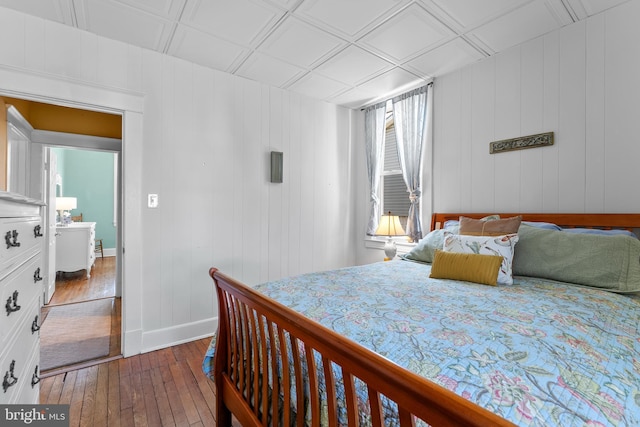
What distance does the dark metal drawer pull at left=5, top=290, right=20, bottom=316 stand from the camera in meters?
1.01

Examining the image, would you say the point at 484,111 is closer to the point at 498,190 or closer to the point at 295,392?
the point at 498,190

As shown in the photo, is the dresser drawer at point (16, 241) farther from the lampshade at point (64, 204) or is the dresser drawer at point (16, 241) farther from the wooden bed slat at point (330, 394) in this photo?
the lampshade at point (64, 204)

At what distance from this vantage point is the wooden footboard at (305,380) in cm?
54

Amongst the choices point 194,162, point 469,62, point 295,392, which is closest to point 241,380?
point 295,392

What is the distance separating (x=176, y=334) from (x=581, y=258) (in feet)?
10.2

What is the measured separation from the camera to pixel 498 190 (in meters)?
2.60

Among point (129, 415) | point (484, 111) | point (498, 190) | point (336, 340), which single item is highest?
point (484, 111)

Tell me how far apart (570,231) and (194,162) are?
3.01m

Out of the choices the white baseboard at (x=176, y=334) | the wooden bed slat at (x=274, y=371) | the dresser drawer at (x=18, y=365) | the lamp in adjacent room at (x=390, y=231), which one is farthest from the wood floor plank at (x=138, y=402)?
the lamp in adjacent room at (x=390, y=231)

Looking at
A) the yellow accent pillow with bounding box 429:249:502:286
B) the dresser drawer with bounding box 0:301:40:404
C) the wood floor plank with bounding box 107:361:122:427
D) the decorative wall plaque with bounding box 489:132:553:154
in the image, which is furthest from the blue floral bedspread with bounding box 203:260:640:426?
the decorative wall plaque with bounding box 489:132:553:154

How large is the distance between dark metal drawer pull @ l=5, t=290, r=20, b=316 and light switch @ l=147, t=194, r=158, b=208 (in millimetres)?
1519

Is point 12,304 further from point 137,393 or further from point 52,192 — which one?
point 52,192

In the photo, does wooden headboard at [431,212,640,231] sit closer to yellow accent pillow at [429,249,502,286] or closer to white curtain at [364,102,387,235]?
yellow accent pillow at [429,249,502,286]

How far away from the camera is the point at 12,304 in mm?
1054
